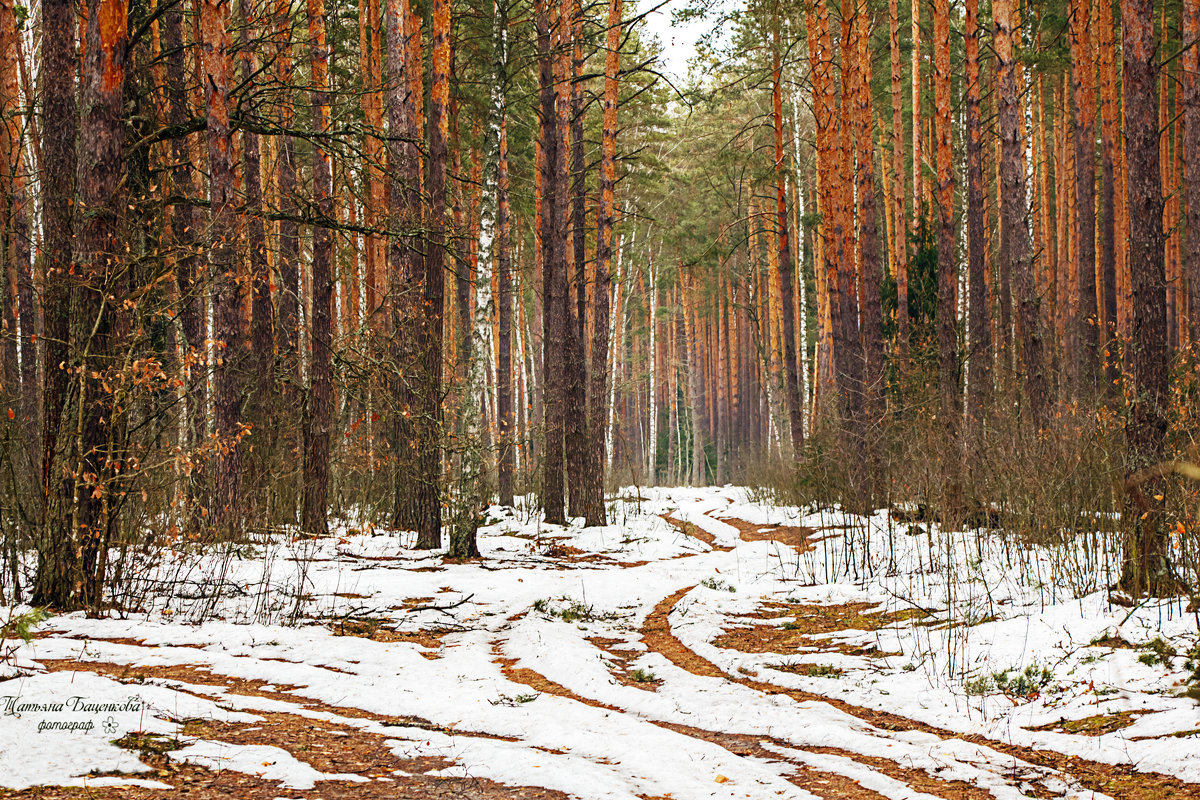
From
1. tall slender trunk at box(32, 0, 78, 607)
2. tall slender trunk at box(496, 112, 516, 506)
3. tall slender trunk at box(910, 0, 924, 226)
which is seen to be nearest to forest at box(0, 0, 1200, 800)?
tall slender trunk at box(32, 0, 78, 607)

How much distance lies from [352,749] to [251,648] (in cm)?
199

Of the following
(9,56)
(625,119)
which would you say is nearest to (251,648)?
(9,56)

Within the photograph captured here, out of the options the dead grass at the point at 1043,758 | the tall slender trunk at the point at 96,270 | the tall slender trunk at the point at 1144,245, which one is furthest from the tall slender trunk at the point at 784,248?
the tall slender trunk at the point at 96,270

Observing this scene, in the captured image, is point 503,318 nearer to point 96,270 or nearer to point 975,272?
point 975,272

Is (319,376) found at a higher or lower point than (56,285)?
lower

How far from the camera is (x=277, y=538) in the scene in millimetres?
9844

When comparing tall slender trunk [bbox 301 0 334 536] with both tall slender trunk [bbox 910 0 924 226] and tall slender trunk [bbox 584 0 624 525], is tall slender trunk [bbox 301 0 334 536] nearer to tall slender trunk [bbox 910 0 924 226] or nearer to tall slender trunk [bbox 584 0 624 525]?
tall slender trunk [bbox 584 0 624 525]

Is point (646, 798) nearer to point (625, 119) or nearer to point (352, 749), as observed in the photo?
point (352, 749)

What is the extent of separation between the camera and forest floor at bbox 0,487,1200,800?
11.0 feet

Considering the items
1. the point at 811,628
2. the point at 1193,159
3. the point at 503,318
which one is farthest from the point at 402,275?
the point at 1193,159
